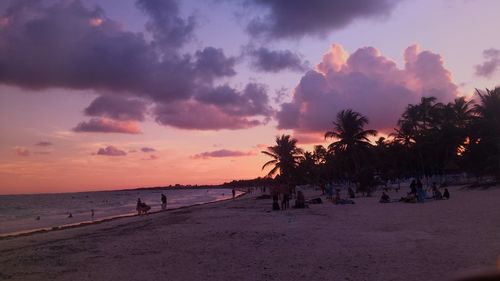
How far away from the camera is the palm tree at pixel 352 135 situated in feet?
177

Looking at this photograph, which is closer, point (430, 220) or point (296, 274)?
point (296, 274)

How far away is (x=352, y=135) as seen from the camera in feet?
178

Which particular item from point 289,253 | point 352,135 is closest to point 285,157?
point 352,135

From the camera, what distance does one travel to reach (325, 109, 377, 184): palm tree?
5384 centimetres

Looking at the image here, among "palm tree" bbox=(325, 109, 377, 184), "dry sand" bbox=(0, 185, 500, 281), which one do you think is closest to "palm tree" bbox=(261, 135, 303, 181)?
"palm tree" bbox=(325, 109, 377, 184)

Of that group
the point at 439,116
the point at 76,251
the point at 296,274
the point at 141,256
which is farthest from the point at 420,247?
the point at 439,116

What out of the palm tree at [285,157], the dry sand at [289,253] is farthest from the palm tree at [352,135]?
the dry sand at [289,253]

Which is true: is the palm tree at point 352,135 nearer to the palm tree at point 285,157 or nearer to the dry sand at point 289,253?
the palm tree at point 285,157

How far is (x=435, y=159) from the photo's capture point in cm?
A: 6141

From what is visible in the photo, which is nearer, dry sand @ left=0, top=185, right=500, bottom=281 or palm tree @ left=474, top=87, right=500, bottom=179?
dry sand @ left=0, top=185, right=500, bottom=281

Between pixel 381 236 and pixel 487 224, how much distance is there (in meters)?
3.81

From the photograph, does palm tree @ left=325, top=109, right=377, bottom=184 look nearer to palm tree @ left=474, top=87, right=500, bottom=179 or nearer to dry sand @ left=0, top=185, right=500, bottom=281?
palm tree @ left=474, top=87, right=500, bottom=179

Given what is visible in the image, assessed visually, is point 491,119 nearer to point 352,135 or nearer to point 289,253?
point 352,135

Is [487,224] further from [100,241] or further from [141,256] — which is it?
[100,241]
